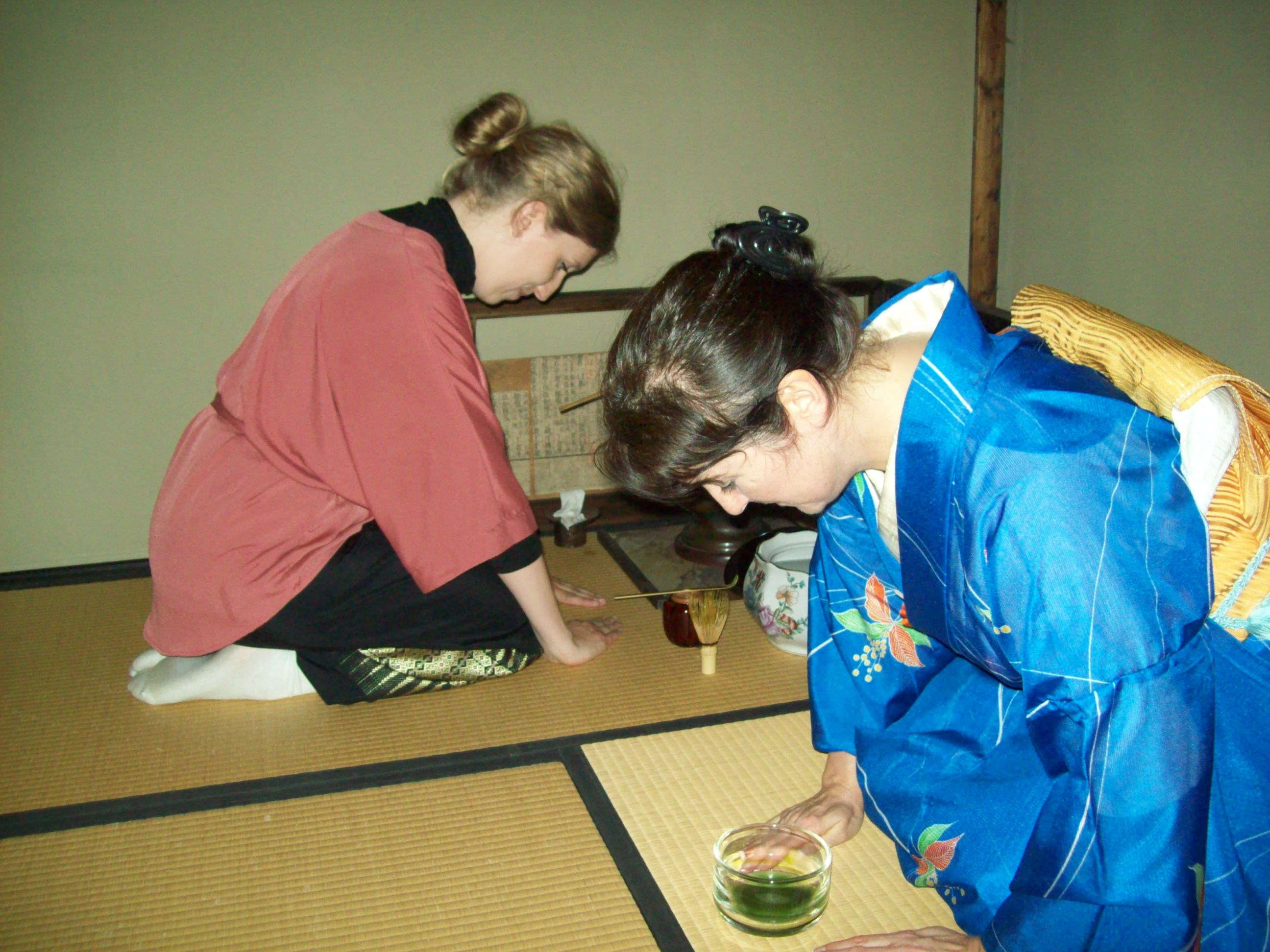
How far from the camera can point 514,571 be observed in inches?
80.0

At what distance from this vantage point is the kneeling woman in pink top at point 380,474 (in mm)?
1937

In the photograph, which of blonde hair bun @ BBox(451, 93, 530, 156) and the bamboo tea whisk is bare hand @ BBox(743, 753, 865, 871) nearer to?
the bamboo tea whisk

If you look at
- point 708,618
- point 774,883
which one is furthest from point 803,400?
point 708,618

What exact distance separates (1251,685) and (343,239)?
168cm

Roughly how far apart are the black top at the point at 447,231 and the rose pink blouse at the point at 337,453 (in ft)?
0.09

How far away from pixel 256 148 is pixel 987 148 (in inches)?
96.1

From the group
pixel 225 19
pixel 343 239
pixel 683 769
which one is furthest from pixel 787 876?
pixel 225 19

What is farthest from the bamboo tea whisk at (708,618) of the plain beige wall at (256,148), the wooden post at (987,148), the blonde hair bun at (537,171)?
the wooden post at (987,148)

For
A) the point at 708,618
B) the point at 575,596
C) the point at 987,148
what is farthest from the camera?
the point at 987,148

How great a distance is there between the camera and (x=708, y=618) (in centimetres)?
204

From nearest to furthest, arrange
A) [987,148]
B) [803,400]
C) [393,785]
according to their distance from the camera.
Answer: [803,400], [393,785], [987,148]

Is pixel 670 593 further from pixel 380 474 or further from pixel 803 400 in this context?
pixel 803 400

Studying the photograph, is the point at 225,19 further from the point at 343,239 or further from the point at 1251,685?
the point at 1251,685

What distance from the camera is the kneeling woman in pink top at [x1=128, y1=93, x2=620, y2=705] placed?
6.35ft
